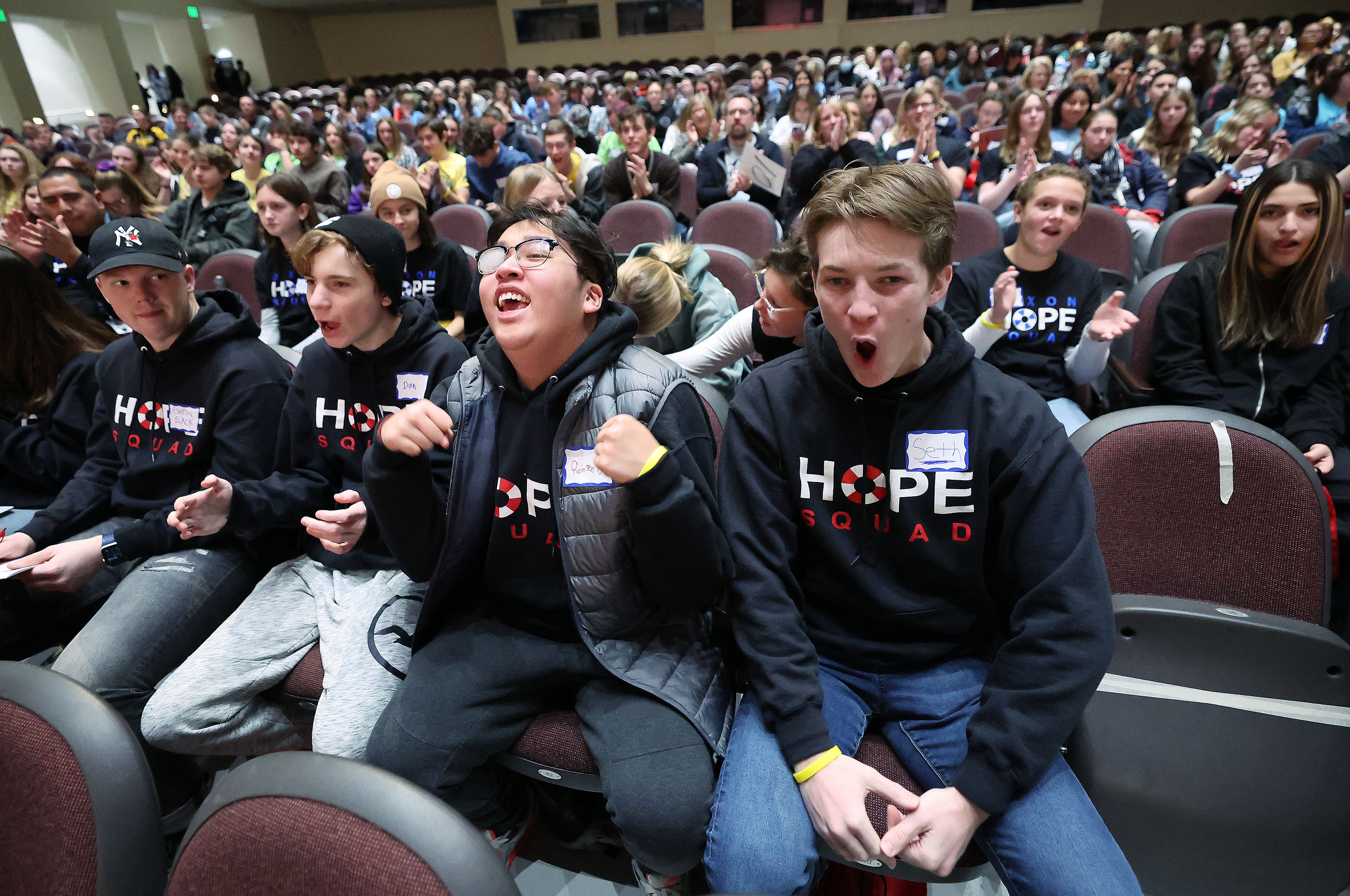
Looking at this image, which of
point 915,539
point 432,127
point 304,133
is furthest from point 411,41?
point 915,539

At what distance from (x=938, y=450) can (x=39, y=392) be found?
2606 millimetres

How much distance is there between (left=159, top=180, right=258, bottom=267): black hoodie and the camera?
13.3ft

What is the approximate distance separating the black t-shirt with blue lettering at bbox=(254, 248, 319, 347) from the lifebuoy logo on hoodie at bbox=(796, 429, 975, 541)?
290 centimetres

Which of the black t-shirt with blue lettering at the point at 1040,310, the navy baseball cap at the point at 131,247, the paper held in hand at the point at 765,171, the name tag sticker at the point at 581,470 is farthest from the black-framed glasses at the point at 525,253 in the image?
the paper held in hand at the point at 765,171

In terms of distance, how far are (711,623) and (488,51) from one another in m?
22.0

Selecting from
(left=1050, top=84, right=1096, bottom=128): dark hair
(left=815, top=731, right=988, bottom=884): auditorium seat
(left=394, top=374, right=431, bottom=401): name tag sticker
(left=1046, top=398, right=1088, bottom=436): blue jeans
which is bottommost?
(left=815, top=731, right=988, bottom=884): auditorium seat

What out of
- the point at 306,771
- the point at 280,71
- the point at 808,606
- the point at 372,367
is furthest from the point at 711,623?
the point at 280,71

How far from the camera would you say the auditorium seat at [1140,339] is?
7.18ft

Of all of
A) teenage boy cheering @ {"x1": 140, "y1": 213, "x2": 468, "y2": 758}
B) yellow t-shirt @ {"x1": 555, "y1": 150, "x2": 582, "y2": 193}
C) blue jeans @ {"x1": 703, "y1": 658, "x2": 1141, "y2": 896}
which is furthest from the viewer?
yellow t-shirt @ {"x1": 555, "y1": 150, "x2": 582, "y2": 193}

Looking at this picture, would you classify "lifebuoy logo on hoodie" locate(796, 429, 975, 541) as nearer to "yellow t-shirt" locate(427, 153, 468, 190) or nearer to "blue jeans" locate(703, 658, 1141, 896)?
"blue jeans" locate(703, 658, 1141, 896)

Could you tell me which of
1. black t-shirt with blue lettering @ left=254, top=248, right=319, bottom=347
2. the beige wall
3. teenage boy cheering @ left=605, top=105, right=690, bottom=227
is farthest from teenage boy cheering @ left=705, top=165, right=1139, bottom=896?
the beige wall

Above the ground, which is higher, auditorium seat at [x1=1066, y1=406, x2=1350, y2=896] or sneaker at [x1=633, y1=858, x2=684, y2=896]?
auditorium seat at [x1=1066, y1=406, x2=1350, y2=896]

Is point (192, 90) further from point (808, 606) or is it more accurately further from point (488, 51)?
point (808, 606)

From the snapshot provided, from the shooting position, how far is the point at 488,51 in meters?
19.0
